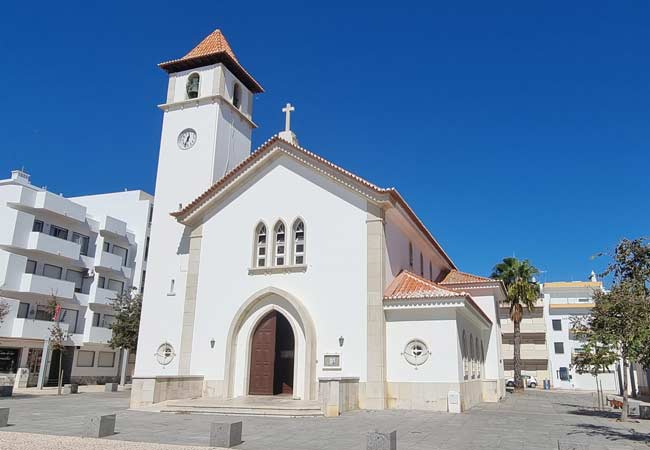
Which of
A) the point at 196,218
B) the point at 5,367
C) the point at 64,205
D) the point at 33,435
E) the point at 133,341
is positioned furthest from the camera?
the point at 64,205

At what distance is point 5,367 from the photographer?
3788 centimetres

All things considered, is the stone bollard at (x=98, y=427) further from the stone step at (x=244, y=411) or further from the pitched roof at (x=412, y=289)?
the pitched roof at (x=412, y=289)

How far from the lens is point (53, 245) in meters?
40.2

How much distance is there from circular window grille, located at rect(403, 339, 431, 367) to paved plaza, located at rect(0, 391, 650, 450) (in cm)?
194

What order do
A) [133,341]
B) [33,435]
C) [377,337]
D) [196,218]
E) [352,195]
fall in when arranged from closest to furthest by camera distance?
1. [33,435]
2. [377,337]
3. [352,195]
4. [196,218]
5. [133,341]

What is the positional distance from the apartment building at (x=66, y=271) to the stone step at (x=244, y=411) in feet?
78.7

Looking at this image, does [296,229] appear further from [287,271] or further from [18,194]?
[18,194]


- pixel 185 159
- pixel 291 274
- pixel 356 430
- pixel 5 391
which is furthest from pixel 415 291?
pixel 5 391

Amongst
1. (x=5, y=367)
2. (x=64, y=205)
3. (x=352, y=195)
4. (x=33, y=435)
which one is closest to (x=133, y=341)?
(x=5, y=367)

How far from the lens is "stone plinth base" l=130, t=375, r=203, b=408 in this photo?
18938mm

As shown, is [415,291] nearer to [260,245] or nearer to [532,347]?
[260,245]

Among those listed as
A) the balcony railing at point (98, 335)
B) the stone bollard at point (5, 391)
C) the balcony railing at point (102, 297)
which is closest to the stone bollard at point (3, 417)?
the stone bollard at point (5, 391)

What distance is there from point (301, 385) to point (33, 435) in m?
9.95

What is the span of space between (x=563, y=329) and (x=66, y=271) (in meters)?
52.7
